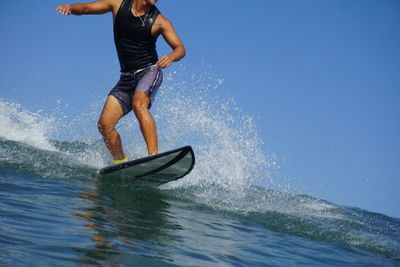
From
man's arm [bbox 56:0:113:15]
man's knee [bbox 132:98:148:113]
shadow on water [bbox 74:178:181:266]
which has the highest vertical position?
man's arm [bbox 56:0:113:15]

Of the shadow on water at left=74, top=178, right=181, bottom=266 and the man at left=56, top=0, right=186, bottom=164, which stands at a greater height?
the man at left=56, top=0, right=186, bottom=164

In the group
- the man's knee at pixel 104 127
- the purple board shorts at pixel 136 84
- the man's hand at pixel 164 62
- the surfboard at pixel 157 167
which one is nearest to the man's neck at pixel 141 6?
the purple board shorts at pixel 136 84

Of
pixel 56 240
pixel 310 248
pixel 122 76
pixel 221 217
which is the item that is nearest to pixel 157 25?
pixel 122 76

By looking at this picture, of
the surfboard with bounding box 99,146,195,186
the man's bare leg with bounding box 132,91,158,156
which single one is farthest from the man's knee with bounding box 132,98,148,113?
the surfboard with bounding box 99,146,195,186

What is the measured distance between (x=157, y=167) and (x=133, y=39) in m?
2.06

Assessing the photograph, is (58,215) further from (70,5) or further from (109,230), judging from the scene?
(70,5)

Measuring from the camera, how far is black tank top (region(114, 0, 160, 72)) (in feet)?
22.4

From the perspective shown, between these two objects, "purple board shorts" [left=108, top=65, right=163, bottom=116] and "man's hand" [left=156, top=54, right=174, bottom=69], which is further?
"purple board shorts" [left=108, top=65, right=163, bottom=116]

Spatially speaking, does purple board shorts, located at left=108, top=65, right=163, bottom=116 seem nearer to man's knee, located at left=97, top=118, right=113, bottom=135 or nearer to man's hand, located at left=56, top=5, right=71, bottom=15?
man's knee, located at left=97, top=118, right=113, bottom=135

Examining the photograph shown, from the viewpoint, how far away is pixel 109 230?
3.62 meters

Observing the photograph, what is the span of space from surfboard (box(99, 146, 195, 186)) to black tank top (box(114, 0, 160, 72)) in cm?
164

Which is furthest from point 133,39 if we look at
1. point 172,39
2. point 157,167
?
point 157,167

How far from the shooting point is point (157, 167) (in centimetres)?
649

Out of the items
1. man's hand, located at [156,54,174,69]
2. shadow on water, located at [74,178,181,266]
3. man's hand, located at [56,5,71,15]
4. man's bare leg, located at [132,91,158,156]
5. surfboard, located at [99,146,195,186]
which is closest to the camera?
shadow on water, located at [74,178,181,266]
